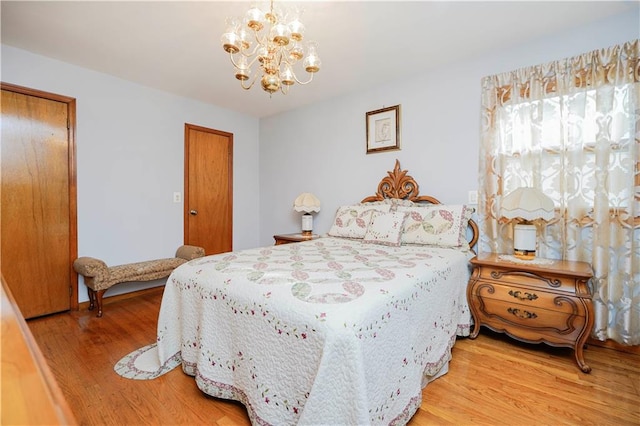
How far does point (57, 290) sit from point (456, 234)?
12.3 feet

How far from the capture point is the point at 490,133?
2572mm

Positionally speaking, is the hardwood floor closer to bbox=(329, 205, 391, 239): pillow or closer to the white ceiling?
bbox=(329, 205, 391, 239): pillow

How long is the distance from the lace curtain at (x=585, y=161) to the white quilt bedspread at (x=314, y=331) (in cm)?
101

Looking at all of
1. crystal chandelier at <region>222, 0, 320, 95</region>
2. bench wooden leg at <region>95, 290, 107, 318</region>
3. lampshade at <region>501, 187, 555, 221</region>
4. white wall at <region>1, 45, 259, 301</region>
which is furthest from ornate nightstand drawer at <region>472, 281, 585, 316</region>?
white wall at <region>1, 45, 259, 301</region>

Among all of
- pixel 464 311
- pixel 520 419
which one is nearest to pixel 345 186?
pixel 464 311

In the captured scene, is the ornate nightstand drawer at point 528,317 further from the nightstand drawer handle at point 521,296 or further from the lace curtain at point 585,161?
the lace curtain at point 585,161

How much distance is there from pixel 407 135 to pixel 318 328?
255 centimetres

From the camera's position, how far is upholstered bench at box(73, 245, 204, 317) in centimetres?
268

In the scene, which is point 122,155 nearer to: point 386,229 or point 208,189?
point 208,189

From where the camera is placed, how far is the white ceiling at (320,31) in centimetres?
200

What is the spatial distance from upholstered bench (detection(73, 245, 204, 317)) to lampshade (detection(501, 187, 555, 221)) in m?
3.09

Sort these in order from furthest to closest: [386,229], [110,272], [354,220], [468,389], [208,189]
A: [208,189], [354,220], [110,272], [386,229], [468,389]

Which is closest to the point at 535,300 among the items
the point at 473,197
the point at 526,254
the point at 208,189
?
the point at 526,254

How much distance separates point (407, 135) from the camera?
311 centimetres
